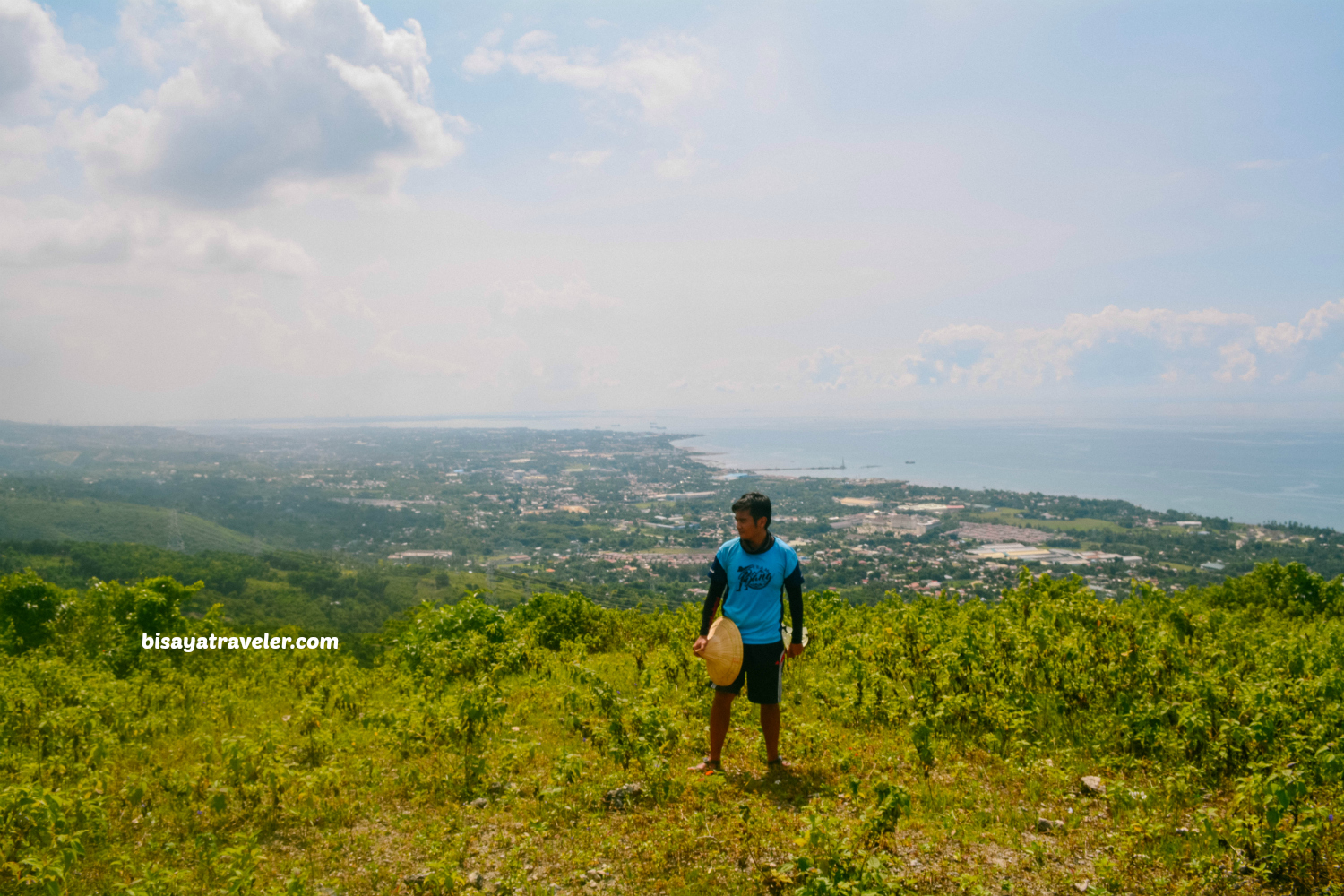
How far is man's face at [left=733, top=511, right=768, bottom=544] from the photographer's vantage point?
4590 mm

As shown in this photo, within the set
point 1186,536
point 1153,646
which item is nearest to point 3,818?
point 1153,646

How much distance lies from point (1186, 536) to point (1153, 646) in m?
52.9

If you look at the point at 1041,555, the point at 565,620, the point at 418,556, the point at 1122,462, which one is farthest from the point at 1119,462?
the point at 565,620

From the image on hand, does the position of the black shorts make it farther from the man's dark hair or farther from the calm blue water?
the calm blue water

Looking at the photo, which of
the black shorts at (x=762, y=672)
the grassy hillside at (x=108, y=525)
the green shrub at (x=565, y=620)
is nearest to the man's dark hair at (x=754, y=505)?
the black shorts at (x=762, y=672)

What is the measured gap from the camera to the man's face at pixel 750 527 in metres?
4.59

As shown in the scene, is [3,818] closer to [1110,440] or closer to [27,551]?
[27,551]

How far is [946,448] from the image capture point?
153 meters

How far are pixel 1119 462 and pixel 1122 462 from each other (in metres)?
0.49

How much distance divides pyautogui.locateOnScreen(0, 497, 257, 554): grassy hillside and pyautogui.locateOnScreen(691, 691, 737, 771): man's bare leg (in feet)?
210

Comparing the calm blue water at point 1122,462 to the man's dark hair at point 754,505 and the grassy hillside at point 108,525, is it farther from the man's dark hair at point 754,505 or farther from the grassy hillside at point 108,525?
the man's dark hair at point 754,505

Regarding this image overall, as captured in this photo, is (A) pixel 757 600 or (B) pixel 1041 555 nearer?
(A) pixel 757 600

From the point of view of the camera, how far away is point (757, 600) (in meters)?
4.76

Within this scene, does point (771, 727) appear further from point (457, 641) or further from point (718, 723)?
point (457, 641)
